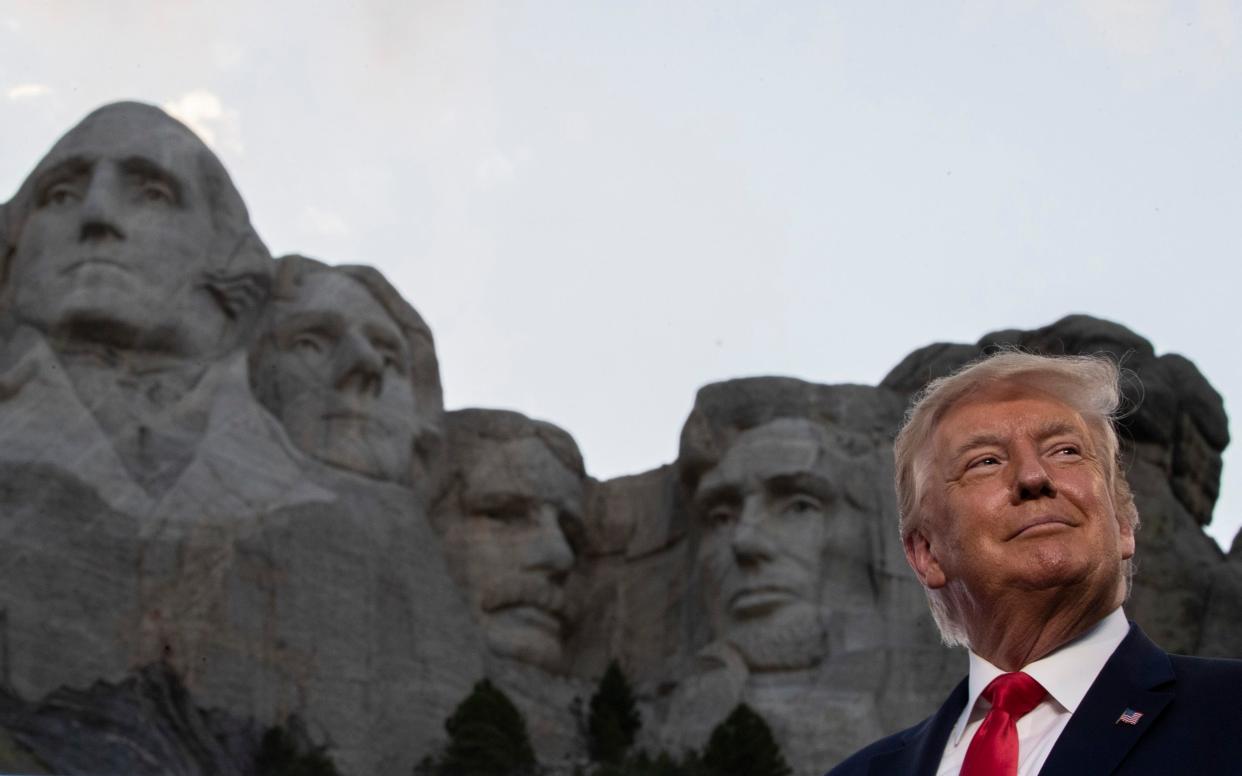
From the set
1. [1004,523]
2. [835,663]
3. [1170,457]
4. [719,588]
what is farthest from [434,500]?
[1004,523]

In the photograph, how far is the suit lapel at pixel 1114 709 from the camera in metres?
2.69

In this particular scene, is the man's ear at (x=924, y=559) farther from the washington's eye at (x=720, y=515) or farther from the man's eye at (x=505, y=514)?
the man's eye at (x=505, y=514)

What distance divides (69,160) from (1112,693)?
421 inches

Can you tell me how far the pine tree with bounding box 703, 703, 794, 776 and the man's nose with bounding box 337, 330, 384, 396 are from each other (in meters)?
2.90

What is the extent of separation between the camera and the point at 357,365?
12.8m

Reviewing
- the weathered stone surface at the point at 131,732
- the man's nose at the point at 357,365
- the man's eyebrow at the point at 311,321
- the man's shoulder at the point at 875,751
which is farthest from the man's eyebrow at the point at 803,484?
the man's shoulder at the point at 875,751

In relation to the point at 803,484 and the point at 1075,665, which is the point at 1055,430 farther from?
the point at 803,484

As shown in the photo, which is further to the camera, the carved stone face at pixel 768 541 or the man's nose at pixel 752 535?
the man's nose at pixel 752 535

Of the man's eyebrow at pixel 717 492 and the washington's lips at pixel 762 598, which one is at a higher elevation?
the man's eyebrow at pixel 717 492

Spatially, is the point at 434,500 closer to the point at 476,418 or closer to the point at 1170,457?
the point at 476,418

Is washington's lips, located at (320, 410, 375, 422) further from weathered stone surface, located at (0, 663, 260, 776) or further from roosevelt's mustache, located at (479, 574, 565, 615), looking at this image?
weathered stone surface, located at (0, 663, 260, 776)

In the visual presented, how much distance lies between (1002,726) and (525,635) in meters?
10.4

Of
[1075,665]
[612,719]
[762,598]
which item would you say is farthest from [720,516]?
[1075,665]

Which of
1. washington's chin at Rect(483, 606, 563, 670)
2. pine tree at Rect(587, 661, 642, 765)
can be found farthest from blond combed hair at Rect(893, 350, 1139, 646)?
washington's chin at Rect(483, 606, 563, 670)
